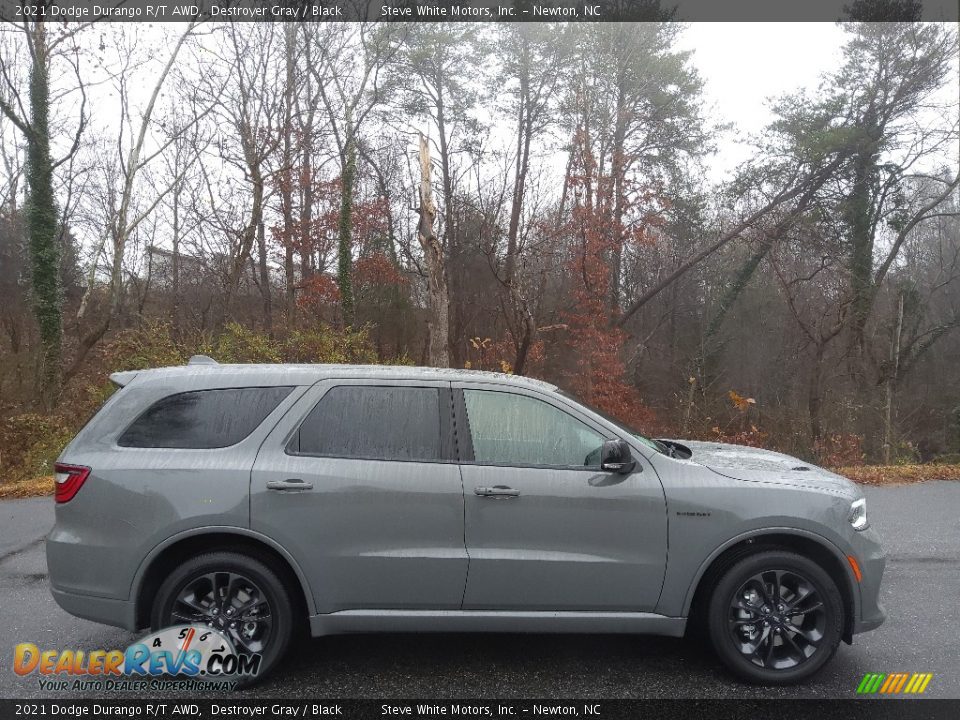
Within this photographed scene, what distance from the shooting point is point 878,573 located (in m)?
3.82

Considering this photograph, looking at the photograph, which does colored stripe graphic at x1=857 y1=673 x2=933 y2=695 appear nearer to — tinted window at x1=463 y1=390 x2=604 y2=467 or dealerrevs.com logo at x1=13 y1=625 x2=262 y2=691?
tinted window at x1=463 y1=390 x2=604 y2=467

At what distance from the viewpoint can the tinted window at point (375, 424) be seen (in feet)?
12.7

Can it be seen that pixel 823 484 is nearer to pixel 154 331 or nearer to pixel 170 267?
pixel 154 331

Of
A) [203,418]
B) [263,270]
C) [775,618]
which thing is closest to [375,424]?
[203,418]

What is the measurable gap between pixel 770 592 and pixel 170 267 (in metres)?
26.7

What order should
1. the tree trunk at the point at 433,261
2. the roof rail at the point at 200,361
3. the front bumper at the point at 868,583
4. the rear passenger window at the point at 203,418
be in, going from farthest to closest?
the tree trunk at the point at 433,261
the roof rail at the point at 200,361
the rear passenger window at the point at 203,418
the front bumper at the point at 868,583

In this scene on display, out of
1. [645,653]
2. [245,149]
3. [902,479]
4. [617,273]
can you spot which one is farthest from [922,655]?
[245,149]

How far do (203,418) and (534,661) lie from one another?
2.36m

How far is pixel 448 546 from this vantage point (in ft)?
12.2

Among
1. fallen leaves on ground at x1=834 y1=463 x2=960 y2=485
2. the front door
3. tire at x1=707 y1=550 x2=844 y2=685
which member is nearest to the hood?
tire at x1=707 y1=550 x2=844 y2=685

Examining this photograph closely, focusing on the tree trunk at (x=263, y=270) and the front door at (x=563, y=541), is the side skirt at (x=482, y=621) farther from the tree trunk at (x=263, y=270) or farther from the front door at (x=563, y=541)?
the tree trunk at (x=263, y=270)

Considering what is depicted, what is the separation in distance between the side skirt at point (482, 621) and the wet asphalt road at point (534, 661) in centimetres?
29

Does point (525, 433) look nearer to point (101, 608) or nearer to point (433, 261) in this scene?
point (101, 608)

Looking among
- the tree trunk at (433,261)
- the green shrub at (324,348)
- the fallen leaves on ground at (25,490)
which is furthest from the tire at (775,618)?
the tree trunk at (433,261)
